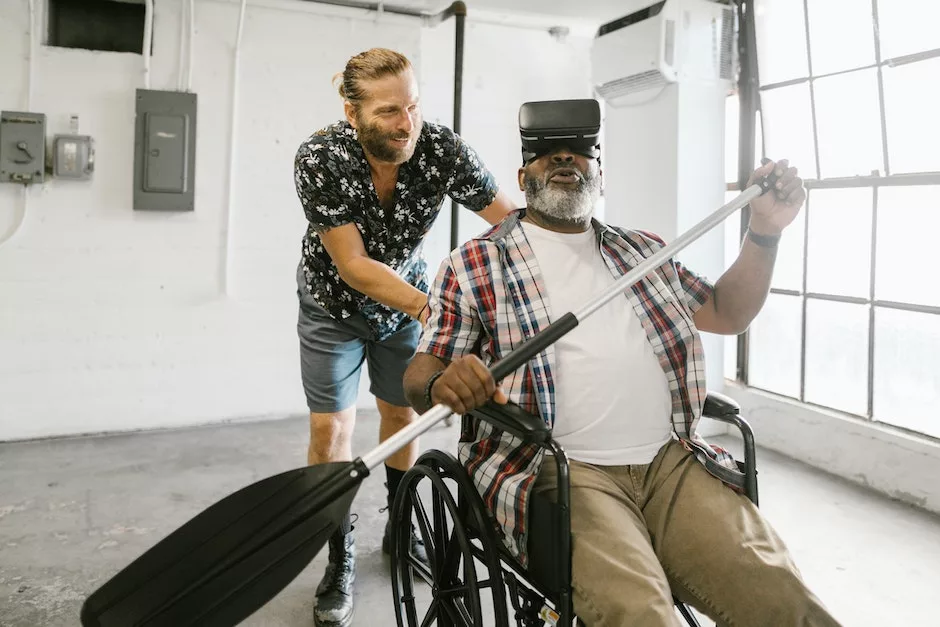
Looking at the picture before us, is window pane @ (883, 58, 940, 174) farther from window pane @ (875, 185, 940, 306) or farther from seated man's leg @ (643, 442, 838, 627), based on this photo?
A: seated man's leg @ (643, 442, 838, 627)

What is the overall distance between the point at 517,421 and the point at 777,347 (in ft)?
9.02

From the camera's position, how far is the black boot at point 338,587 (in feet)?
6.18

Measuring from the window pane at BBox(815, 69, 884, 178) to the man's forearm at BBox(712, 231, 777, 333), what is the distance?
1804mm

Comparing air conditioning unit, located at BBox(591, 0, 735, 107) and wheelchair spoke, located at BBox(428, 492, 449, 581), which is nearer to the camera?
wheelchair spoke, located at BBox(428, 492, 449, 581)

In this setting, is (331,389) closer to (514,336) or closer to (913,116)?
(514,336)

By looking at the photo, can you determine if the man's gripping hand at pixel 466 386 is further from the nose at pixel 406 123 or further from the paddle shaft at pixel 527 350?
the nose at pixel 406 123

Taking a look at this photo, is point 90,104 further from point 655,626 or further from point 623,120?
point 655,626

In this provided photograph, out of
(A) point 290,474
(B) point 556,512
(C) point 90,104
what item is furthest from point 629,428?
(C) point 90,104

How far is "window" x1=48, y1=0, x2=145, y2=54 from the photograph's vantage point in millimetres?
3607

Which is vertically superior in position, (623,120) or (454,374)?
(623,120)

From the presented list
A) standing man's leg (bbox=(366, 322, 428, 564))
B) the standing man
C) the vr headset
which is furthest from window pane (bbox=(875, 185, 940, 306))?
standing man's leg (bbox=(366, 322, 428, 564))

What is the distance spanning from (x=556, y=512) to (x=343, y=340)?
1.04 m

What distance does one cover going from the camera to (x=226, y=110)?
375 centimetres

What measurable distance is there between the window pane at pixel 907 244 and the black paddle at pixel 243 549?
6.91 feet
